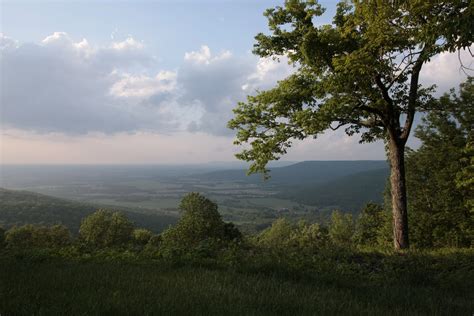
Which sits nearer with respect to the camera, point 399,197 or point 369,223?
point 399,197

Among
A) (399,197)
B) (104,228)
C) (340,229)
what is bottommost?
(340,229)

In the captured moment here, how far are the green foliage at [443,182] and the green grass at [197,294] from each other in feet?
73.6

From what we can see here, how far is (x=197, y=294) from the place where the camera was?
5387 millimetres

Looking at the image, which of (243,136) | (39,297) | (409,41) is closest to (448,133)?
(409,41)

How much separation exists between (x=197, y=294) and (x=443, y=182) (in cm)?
3061

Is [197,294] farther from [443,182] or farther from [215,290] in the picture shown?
[443,182]

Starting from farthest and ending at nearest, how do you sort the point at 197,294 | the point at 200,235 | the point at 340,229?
the point at 340,229, the point at 200,235, the point at 197,294

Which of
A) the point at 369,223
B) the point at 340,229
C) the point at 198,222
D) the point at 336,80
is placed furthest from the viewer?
the point at 340,229

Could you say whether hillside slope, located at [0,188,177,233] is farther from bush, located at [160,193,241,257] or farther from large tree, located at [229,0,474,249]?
large tree, located at [229,0,474,249]

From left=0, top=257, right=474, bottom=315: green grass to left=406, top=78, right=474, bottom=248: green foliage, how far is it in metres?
22.4

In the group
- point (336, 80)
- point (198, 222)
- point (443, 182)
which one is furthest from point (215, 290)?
point (198, 222)

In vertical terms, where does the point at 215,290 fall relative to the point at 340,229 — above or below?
above

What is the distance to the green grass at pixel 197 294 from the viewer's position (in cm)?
454

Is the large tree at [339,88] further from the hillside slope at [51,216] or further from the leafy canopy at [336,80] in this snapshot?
the hillside slope at [51,216]
